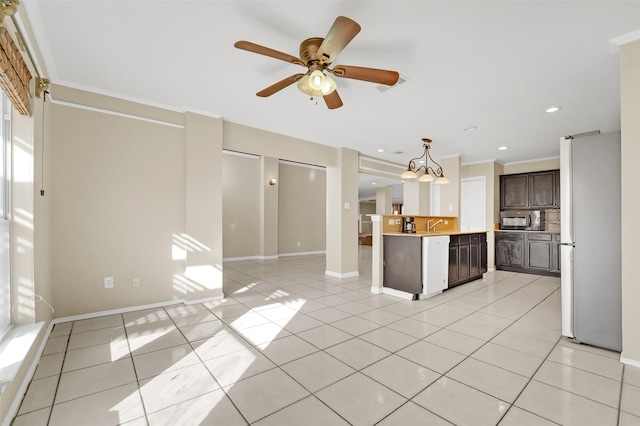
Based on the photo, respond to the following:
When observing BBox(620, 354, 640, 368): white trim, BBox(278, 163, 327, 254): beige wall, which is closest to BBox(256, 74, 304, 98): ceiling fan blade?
BBox(620, 354, 640, 368): white trim

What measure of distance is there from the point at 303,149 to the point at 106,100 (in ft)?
9.35

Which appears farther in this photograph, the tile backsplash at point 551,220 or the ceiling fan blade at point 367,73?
the tile backsplash at point 551,220

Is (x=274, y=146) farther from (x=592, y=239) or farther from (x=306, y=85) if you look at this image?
(x=592, y=239)

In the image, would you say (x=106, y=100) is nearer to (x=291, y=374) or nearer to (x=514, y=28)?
(x=291, y=374)

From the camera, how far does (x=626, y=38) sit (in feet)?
7.21

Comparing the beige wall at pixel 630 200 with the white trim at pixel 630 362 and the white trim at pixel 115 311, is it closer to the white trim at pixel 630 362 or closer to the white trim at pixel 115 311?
the white trim at pixel 630 362

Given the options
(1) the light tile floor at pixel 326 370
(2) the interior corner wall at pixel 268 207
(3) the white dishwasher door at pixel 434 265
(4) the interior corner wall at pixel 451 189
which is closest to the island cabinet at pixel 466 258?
(3) the white dishwasher door at pixel 434 265

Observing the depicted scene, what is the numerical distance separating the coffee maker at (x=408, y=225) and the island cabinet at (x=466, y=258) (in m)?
0.61

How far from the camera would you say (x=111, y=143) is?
3287 mm

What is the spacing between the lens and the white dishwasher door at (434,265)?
398 cm

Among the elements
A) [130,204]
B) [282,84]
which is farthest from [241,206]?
[282,84]

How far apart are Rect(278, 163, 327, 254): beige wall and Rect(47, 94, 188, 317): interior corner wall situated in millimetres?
4484

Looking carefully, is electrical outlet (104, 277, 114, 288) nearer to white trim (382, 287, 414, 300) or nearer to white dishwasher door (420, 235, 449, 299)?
white trim (382, 287, 414, 300)

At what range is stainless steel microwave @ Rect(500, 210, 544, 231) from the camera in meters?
6.44
